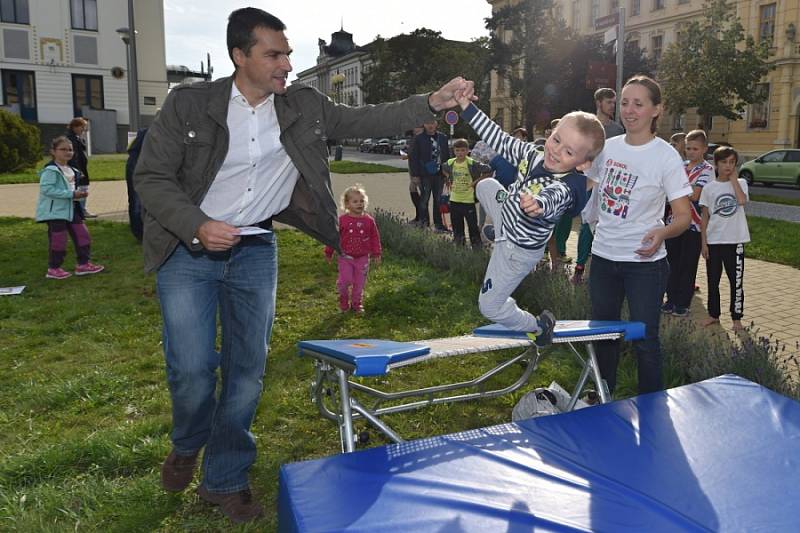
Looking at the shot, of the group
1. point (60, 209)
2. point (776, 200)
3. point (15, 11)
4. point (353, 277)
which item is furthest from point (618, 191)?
point (15, 11)

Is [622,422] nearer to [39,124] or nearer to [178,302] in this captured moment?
[178,302]

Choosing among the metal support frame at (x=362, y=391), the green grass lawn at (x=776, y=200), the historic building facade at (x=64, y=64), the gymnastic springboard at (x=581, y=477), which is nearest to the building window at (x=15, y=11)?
the historic building facade at (x=64, y=64)

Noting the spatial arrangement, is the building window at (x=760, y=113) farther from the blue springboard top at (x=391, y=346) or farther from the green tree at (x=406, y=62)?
the green tree at (x=406, y=62)

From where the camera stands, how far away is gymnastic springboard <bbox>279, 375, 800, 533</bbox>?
2.40 meters

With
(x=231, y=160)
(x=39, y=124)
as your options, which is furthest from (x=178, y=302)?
(x=39, y=124)

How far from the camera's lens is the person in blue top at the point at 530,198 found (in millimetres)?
3471

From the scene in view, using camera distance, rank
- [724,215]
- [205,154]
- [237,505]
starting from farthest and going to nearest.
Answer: [724,215] → [237,505] → [205,154]

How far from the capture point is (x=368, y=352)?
3.27 metres

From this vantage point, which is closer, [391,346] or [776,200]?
[391,346]

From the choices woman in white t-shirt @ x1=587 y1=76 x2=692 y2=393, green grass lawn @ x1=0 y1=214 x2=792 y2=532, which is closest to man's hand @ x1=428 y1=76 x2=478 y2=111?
woman in white t-shirt @ x1=587 y1=76 x2=692 y2=393

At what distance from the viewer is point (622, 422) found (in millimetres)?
3207

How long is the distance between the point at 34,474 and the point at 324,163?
2.49 m

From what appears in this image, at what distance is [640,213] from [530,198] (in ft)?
4.11

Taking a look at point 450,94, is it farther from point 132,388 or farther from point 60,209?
point 60,209
